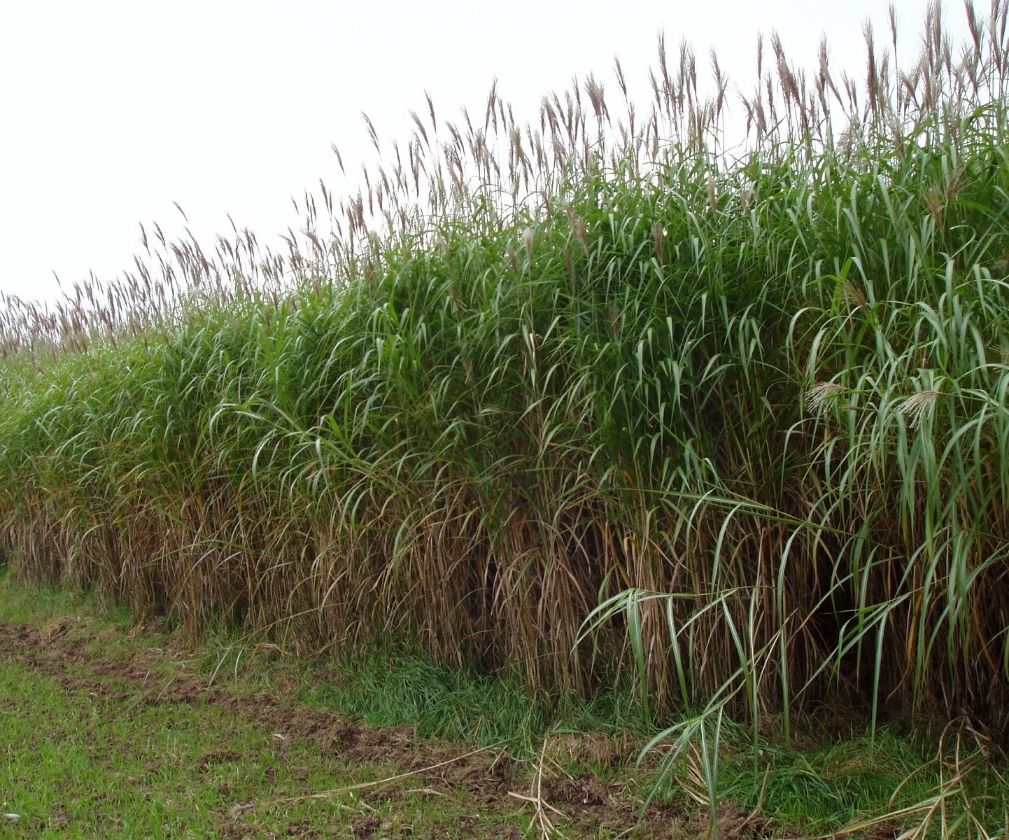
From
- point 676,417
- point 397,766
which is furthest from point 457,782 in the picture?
point 676,417

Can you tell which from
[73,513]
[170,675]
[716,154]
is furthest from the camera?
[73,513]

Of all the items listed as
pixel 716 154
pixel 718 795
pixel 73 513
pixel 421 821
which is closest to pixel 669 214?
pixel 716 154

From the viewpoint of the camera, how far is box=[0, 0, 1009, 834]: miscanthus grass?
7.26 feet

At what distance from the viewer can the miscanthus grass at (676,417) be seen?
2.21 m

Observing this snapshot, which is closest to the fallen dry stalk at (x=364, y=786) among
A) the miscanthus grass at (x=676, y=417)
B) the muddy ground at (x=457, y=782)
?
the muddy ground at (x=457, y=782)

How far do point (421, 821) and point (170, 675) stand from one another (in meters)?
2.17

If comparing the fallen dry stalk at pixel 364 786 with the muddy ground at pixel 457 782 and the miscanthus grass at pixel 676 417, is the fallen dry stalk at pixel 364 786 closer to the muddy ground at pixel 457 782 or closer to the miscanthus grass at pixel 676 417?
the muddy ground at pixel 457 782

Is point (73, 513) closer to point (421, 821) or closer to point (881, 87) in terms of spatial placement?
point (421, 821)

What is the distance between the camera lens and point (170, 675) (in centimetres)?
422

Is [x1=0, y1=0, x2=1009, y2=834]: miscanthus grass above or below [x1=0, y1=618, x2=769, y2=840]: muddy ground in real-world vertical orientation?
above

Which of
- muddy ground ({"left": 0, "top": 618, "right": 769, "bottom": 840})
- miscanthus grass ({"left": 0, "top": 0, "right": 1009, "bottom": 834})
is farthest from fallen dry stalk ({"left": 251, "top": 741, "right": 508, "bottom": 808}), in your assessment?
miscanthus grass ({"left": 0, "top": 0, "right": 1009, "bottom": 834})

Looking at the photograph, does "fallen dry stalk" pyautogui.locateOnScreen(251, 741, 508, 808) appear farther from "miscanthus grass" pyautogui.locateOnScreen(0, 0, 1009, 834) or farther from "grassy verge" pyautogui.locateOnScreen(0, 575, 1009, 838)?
"miscanthus grass" pyautogui.locateOnScreen(0, 0, 1009, 834)

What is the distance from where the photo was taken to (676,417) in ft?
8.71

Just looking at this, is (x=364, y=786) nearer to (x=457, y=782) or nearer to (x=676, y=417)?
(x=457, y=782)
